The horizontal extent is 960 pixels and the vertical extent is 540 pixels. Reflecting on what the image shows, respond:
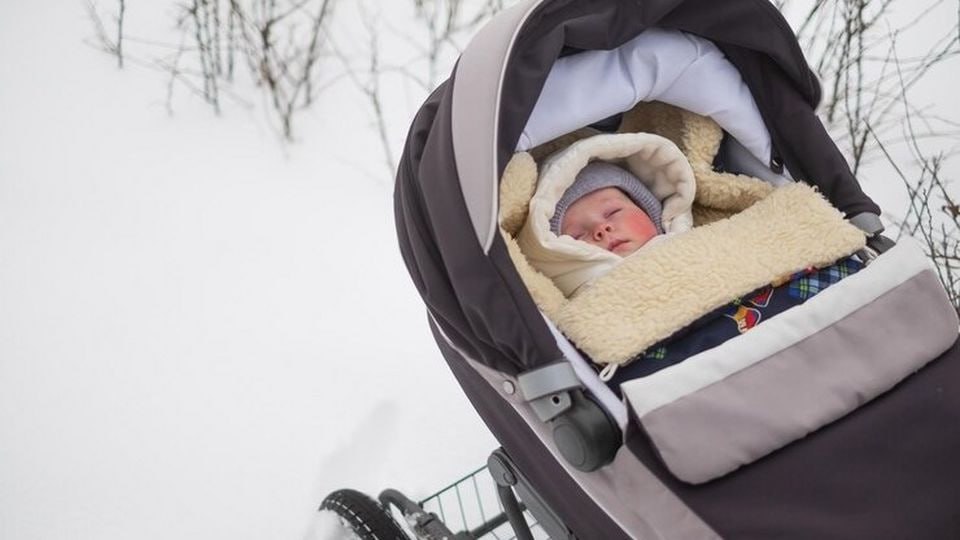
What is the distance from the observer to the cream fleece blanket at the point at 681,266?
100 cm

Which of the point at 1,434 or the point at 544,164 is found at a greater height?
the point at 544,164

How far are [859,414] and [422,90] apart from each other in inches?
90.6

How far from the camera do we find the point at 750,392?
2.92ft

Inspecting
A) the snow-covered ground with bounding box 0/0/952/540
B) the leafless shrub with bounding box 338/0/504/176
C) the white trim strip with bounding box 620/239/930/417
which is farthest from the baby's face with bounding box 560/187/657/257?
the leafless shrub with bounding box 338/0/504/176

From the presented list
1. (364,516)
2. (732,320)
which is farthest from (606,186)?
(364,516)

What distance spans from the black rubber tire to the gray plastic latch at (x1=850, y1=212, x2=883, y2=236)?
940 millimetres

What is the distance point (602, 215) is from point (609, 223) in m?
0.02

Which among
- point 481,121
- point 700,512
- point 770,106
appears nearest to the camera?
point 700,512

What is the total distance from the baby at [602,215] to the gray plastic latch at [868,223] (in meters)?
0.31

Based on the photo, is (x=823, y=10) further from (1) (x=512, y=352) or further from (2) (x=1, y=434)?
(2) (x=1, y=434)

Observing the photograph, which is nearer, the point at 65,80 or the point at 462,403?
the point at 462,403

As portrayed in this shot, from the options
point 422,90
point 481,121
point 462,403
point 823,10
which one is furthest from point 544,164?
point 823,10

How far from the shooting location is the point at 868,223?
1174mm

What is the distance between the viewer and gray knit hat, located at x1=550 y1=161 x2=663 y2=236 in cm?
128
